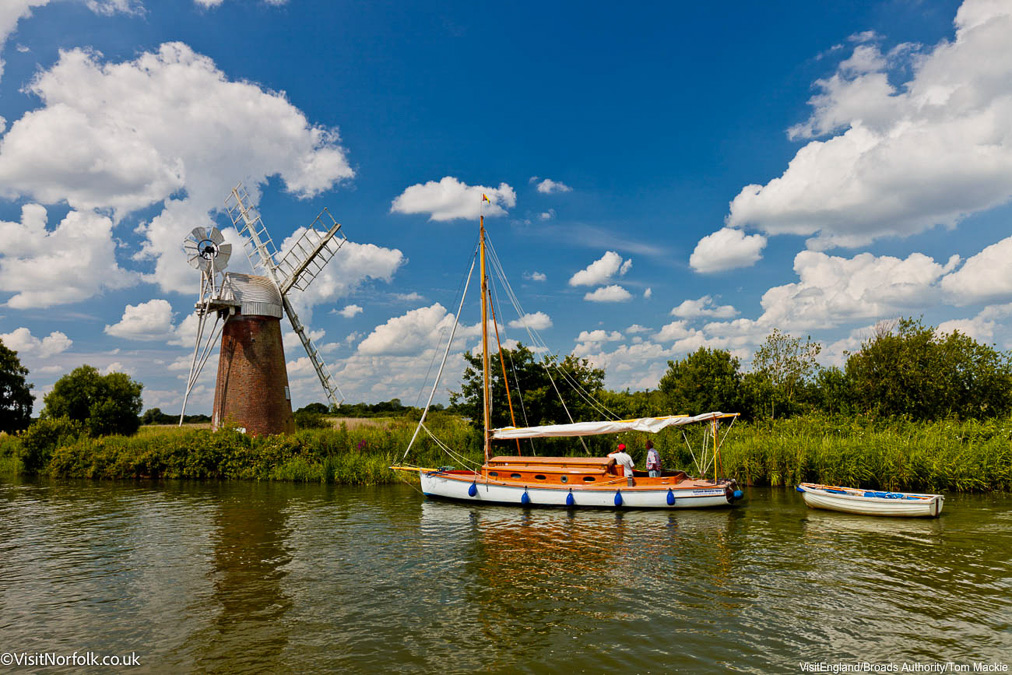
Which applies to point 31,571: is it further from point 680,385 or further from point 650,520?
point 680,385

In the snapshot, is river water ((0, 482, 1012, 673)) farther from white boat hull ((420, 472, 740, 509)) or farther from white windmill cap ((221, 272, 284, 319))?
white windmill cap ((221, 272, 284, 319))

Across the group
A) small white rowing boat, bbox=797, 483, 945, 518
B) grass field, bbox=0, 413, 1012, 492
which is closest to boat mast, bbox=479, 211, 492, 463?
grass field, bbox=0, 413, 1012, 492

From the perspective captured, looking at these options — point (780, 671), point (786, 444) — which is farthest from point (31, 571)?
point (786, 444)

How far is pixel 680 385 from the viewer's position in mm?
40875

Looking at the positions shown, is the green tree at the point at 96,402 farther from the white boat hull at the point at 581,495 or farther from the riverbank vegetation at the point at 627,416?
the white boat hull at the point at 581,495

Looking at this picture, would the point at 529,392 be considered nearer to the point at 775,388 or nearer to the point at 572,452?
the point at 572,452

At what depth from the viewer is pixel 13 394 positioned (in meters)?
55.6

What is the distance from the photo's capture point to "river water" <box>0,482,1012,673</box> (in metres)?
10.5

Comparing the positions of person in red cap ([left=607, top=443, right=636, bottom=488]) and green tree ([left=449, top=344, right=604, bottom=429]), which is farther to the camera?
green tree ([left=449, top=344, right=604, bottom=429])

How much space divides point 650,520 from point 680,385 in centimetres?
1960

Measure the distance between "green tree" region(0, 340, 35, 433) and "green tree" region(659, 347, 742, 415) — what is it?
6142 cm

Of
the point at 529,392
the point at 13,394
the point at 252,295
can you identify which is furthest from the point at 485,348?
the point at 13,394

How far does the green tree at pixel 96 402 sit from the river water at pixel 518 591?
27.8 metres

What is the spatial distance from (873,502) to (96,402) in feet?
184
